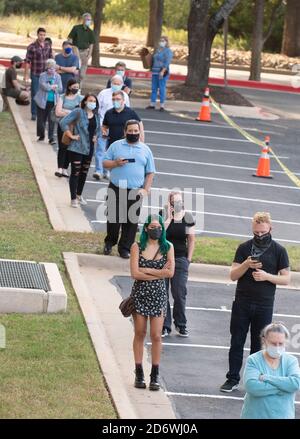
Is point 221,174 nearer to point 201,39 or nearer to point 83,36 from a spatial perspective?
point 83,36

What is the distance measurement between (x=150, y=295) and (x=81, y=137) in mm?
7342

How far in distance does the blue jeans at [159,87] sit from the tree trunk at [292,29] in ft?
61.7

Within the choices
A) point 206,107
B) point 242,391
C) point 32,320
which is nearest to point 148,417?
point 242,391

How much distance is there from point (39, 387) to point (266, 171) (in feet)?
44.6

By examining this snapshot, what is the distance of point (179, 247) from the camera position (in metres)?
13.9

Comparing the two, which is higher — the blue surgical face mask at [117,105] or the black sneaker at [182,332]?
the blue surgical face mask at [117,105]

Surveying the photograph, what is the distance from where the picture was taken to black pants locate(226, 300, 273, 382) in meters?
12.0

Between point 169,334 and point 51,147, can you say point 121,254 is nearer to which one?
point 169,334

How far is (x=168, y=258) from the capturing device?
12.2 m

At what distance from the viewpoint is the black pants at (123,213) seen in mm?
16375

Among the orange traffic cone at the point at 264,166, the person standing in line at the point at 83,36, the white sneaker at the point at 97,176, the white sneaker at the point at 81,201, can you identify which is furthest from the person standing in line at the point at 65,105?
the person standing in line at the point at 83,36

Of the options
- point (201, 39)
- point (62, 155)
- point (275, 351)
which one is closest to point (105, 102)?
point (62, 155)

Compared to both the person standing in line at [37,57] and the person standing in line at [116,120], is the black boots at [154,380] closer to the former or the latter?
the person standing in line at [116,120]

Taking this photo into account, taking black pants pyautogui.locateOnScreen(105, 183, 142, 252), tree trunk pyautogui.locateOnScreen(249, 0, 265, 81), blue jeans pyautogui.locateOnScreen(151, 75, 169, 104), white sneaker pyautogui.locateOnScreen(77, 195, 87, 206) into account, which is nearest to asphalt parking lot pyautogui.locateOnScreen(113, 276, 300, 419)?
black pants pyautogui.locateOnScreen(105, 183, 142, 252)
